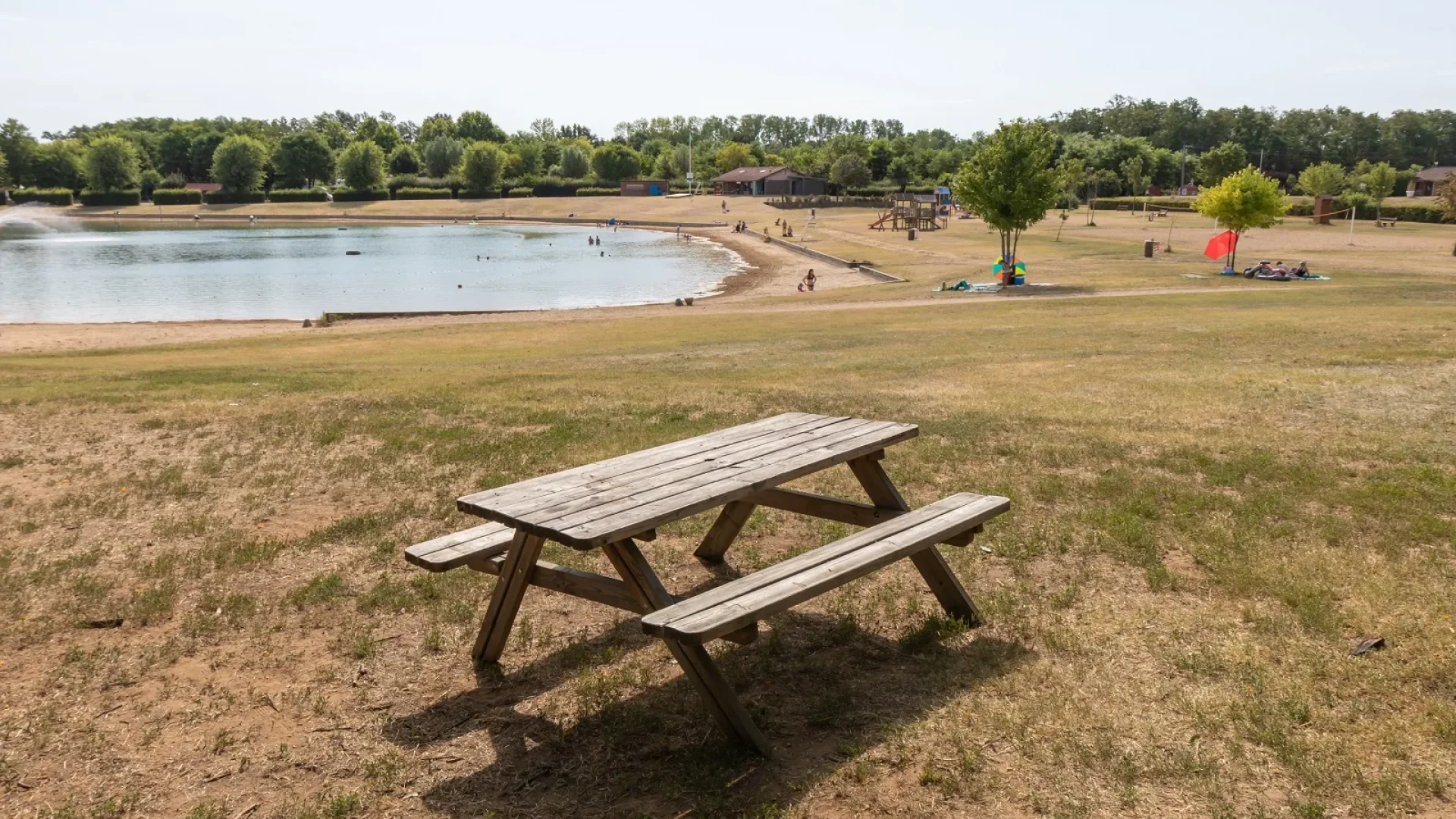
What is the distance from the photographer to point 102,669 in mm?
5262

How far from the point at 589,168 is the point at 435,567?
525 ft

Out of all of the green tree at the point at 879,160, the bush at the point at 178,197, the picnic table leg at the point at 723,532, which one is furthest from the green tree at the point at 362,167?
the picnic table leg at the point at 723,532

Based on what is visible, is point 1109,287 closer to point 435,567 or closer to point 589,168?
point 435,567

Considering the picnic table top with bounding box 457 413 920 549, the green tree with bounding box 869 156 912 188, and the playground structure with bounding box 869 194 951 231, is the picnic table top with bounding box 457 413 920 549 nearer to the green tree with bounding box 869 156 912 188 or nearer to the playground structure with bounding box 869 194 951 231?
the playground structure with bounding box 869 194 951 231

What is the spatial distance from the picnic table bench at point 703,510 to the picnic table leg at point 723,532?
0.57ft

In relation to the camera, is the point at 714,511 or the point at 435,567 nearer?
the point at 435,567

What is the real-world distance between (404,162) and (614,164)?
111ft

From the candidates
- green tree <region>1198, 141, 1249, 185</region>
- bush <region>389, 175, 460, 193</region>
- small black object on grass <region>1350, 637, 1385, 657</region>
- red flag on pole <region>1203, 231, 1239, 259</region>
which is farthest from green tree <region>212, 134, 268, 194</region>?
small black object on grass <region>1350, 637, 1385, 657</region>

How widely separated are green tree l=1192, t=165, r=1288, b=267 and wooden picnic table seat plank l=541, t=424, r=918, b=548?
37.5 meters

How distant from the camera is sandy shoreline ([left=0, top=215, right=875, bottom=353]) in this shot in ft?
94.7

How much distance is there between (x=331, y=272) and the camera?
2419 inches

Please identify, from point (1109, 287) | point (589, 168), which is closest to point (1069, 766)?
point (1109, 287)

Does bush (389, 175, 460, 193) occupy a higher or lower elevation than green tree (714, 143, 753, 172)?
lower

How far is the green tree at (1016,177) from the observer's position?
36281mm
